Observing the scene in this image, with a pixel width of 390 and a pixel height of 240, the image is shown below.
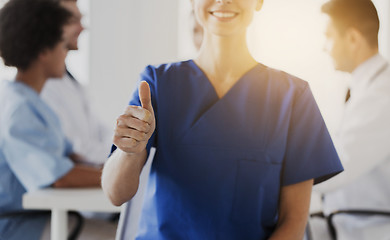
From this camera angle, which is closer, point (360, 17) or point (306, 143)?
point (306, 143)

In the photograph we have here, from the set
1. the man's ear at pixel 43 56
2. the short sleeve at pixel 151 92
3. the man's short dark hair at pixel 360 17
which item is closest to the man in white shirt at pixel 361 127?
the man's short dark hair at pixel 360 17

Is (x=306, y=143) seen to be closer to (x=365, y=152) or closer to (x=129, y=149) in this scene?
(x=129, y=149)

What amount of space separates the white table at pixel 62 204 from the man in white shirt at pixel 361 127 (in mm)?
517

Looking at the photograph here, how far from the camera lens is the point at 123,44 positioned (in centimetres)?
231

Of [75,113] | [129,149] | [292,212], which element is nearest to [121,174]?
[129,149]

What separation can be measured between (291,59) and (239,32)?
3.53 feet

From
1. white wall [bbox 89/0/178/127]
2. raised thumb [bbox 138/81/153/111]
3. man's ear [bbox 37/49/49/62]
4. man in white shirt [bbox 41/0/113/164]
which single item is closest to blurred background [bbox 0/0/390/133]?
white wall [bbox 89/0/178/127]

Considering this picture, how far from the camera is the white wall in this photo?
2.26m

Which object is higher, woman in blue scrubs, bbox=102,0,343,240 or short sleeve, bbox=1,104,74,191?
woman in blue scrubs, bbox=102,0,343,240

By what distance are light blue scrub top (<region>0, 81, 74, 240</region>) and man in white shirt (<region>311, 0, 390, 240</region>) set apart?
665 mm

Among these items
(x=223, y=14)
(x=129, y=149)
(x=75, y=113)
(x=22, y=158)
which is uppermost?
(x=223, y=14)

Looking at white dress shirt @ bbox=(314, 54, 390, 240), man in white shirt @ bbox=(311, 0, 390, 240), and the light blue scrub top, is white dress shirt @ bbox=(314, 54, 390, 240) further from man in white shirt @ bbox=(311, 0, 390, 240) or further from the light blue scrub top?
the light blue scrub top

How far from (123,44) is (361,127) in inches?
60.5

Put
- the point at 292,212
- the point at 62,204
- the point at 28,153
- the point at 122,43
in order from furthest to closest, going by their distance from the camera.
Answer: the point at 122,43 → the point at 28,153 → the point at 62,204 → the point at 292,212
